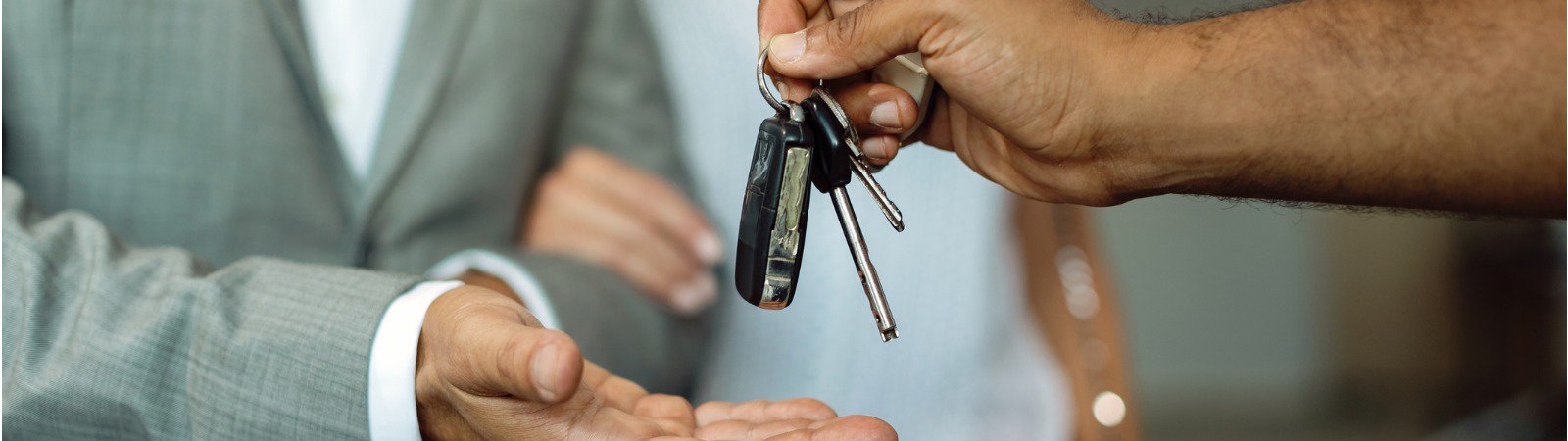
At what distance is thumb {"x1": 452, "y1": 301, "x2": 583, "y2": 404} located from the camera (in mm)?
557

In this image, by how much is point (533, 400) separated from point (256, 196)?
1.99ft

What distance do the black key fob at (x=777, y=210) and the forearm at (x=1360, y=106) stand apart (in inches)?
8.6

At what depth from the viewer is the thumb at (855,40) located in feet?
2.29

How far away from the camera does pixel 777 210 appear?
67cm

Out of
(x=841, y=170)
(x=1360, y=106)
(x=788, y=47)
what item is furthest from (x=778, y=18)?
(x=1360, y=106)

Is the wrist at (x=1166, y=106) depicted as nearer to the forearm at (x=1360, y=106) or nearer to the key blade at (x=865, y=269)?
the forearm at (x=1360, y=106)

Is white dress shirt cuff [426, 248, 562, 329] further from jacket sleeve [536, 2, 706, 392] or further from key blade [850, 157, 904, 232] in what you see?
key blade [850, 157, 904, 232]

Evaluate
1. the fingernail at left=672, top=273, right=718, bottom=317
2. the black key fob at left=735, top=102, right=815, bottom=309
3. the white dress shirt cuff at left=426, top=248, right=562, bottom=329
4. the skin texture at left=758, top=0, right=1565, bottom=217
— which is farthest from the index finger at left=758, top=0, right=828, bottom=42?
the fingernail at left=672, top=273, right=718, bottom=317

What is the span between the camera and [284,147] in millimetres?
1058

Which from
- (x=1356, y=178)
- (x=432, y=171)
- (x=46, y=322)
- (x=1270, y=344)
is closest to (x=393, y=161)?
(x=432, y=171)

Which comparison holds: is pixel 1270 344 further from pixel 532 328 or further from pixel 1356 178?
pixel 532 328

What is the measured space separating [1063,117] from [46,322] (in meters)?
0.74

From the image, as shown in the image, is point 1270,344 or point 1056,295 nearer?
point 1056,295

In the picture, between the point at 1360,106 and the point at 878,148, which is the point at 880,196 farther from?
the point at 1360,106
